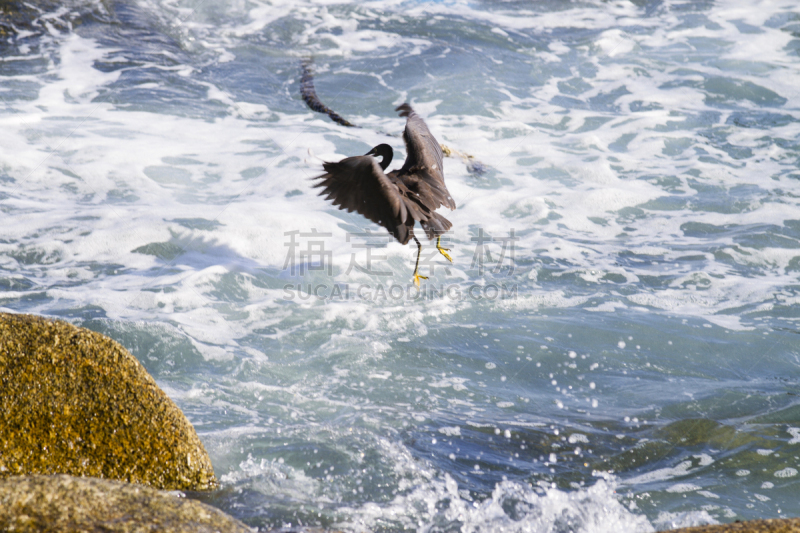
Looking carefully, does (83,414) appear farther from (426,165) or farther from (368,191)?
(426,165)

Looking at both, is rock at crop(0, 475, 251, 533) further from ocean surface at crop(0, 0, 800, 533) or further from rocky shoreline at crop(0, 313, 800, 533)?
ocean surface at crop(0, 0, 800, 533)

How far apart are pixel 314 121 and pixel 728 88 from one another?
24.8ft

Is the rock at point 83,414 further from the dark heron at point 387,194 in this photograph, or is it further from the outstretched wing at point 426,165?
the outstretched wing at point 426,165

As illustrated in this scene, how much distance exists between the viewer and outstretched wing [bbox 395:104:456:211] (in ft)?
13.6

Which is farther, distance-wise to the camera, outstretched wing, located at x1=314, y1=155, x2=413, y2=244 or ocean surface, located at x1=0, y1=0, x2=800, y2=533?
outstretched wing, located at x1=314, y1=155, x2=413, y2=244

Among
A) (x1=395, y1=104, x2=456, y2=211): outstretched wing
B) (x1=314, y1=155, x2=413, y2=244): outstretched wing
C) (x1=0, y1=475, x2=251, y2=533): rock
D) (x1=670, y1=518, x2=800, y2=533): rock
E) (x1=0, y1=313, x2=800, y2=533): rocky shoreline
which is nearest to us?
(x1=0, y1=475, x2=251, y2=533): rock

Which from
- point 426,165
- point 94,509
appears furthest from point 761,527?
point 426,165

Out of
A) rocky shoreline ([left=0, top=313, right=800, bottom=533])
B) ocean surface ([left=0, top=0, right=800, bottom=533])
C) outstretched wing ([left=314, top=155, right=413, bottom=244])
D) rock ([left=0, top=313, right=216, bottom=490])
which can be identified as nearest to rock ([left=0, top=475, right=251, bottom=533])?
rocky shoreline ([left=0, top=313, right=800, bottom=533])

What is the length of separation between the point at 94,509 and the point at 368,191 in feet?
7.47

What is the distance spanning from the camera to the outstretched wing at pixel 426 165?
4.13 metres

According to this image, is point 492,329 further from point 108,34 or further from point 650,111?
point 108,34

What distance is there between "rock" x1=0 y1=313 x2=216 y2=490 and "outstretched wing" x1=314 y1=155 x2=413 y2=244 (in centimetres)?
154

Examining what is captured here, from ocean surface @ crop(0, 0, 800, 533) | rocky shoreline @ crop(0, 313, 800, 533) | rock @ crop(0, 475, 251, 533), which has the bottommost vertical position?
ocean surface @ crop(0, 0, 800, 533)

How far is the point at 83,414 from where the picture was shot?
2.99 meters
